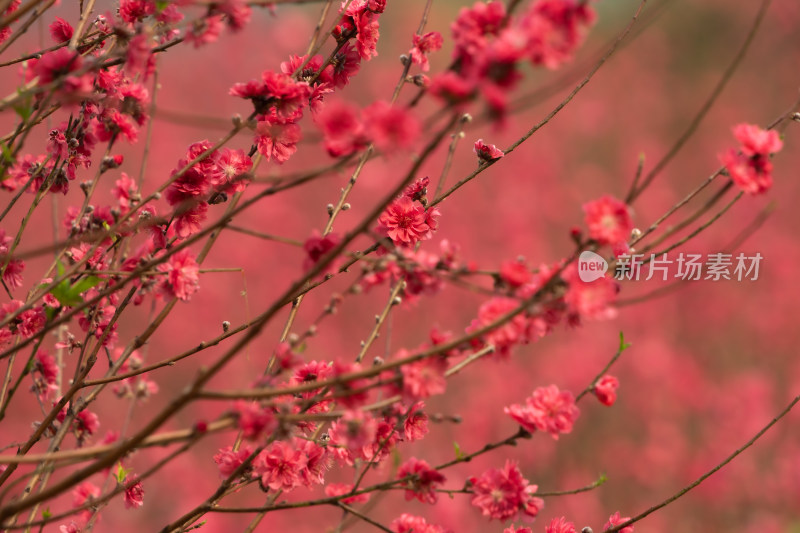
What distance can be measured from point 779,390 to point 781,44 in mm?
4852

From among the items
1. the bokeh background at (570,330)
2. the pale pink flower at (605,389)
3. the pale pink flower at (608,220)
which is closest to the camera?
the pale pink flower at (608,220)

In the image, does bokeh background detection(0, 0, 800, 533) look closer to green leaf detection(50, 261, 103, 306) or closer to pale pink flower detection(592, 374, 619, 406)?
pale pink flower detection(592, 374, 619, 406)

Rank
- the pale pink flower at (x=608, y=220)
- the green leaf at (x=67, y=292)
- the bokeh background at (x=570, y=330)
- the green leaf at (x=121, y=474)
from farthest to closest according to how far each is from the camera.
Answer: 1. the bokeh background at (x=570, y=330)
2. the green leaf at (x=121, y=474)
3. the green leaf at (x=67, y=292)
4. the pale pink flower at (x=608, y=220)

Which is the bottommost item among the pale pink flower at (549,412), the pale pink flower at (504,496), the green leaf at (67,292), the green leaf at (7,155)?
the pale pink flower at (504,496)

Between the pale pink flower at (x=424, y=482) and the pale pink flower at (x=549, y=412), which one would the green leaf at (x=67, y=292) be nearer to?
the pale pink flower at (x=424, y=482)

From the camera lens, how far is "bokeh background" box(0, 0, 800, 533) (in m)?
4.86

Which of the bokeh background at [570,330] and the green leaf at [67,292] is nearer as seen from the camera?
the green leaf at [67,292]

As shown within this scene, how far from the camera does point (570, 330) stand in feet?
12.8

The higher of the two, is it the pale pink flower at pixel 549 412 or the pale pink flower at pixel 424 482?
the pale pink flower at pixel 549 412

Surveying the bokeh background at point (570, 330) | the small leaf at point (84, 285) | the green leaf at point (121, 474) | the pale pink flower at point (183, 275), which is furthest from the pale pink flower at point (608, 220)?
the bokeh background at point (570, 330)

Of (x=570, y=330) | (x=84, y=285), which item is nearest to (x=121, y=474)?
(x=84, y=285)

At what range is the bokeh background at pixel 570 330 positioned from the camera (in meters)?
4.86

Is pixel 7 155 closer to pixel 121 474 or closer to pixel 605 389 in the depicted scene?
pixel 121 474

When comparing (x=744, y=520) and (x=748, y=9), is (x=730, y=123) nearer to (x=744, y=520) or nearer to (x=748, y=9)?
(x=748, y=9)
